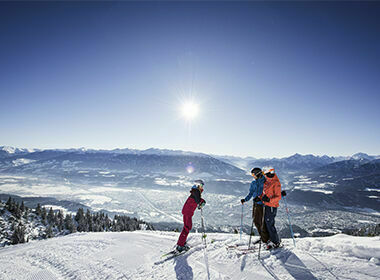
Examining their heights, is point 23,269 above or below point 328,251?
below

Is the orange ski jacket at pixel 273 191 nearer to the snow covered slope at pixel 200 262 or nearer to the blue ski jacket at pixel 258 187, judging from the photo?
the blue ski jacket at pixel 258 187

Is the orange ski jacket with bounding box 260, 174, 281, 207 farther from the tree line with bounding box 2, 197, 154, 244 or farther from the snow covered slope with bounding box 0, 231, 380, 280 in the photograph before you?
the tree line with bounding box 2, 197, 154, 244

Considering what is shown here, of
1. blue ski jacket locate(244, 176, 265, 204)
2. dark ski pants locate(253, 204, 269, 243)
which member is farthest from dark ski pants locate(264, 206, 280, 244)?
blue ski jacket locate(244, 176, 265, 204)

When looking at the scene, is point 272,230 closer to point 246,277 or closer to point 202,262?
point 246,277

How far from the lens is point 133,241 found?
794 cm

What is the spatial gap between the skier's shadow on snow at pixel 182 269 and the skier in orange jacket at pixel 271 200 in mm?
2349

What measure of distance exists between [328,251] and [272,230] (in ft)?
4.44

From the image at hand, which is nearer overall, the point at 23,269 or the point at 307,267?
the point at 307,267

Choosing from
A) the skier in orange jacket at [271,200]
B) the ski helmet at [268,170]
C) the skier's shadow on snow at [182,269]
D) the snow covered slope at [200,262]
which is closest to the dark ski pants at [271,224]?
the skier in orange jacket at [271,200]

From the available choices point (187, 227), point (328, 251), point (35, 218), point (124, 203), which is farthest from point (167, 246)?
point (124, 203)

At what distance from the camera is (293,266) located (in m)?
4.28

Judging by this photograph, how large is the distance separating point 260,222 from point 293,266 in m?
1.64

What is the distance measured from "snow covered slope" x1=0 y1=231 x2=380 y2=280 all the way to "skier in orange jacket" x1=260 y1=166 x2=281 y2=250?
0.35 m

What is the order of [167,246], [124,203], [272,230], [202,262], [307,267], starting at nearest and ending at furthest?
[307,267]
[202,262]
[272,230]
[167,246]
[124,203]
